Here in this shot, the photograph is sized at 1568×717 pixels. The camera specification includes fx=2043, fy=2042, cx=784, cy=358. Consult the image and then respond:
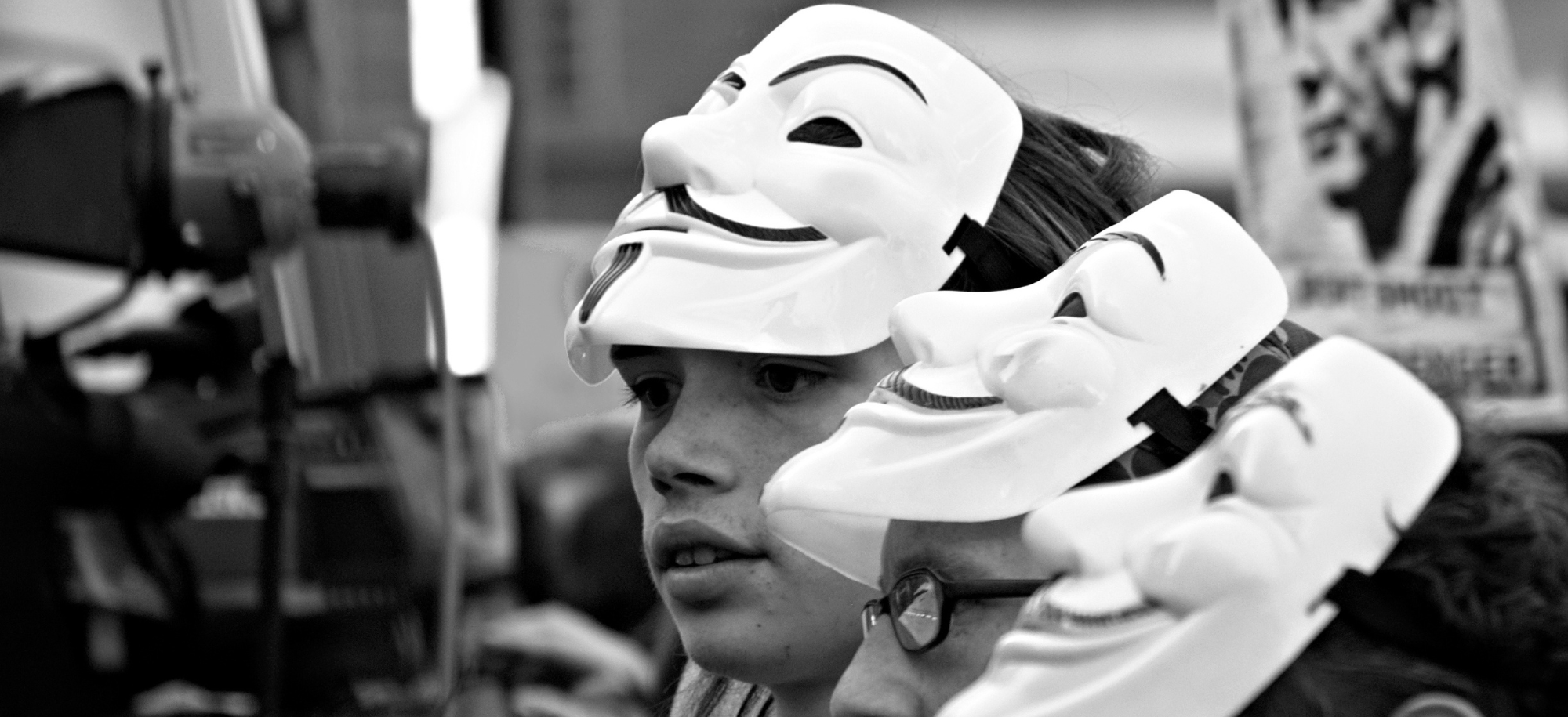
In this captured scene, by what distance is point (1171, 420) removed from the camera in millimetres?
1115

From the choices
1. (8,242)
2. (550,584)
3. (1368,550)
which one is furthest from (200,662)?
(1368,550)

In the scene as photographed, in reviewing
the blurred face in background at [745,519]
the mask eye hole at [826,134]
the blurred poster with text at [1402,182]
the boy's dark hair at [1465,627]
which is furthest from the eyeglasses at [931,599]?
the blurred poster with text at [1402,182]

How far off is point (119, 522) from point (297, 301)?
0.55 metres

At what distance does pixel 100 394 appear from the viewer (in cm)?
316

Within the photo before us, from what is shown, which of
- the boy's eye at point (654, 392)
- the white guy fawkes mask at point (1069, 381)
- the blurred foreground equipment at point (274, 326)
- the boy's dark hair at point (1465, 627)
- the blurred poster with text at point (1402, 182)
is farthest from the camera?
the blurred foreground equipment at point (274, 326)

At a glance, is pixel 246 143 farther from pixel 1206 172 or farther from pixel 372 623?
pixel 1206 172

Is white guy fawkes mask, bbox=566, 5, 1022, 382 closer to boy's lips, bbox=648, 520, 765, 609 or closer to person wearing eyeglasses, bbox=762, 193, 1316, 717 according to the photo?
boy's lips, bbox=648, 520, 765, 609

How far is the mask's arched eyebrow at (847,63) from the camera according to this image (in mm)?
1535

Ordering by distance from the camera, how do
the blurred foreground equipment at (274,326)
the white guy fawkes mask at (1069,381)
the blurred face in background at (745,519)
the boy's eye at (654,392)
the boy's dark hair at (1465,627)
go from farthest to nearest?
1. the blurred foreground equipment at (274,326)
2. the boy's eye at (654,392)
3. the blurred face in background at (745,519)
4. the white guy fawkes mask at (1069,381)
5. the boy's dark hair at (1465,627)

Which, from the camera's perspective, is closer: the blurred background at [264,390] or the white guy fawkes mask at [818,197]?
the white guy fawkes mask at [818,197]

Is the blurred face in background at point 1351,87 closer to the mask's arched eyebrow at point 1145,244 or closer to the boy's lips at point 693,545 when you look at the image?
the boy's lips at point 693,545

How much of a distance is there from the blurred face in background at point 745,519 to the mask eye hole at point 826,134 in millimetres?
157

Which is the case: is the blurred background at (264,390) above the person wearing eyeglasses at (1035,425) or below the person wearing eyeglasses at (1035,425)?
below

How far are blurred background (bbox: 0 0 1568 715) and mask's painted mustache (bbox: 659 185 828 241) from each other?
0.28 meters
